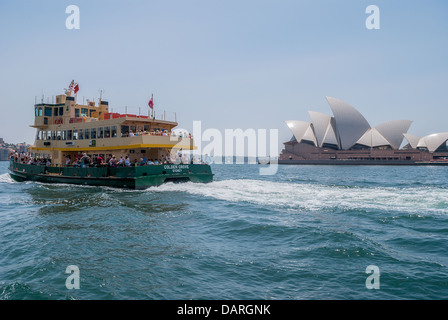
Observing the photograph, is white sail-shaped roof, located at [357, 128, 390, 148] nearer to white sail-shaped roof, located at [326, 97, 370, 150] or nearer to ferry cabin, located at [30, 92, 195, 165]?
white sail-shaped roof, located at [326, 97, 370, 150]

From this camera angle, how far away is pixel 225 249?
9719mm

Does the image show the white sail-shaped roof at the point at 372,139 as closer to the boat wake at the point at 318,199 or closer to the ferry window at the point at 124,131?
the boat wake at the point at 318,199

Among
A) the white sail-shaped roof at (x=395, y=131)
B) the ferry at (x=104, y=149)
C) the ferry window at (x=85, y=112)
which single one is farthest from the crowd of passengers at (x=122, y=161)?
the white sail-shaped roof at (x=395, y=131)

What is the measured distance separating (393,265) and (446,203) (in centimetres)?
1140

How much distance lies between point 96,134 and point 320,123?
323ft

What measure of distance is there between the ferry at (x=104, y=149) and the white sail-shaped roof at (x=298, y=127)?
331 feet

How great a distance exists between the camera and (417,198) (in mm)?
18906

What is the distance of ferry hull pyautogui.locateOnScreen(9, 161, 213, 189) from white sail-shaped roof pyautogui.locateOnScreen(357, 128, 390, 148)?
329ft

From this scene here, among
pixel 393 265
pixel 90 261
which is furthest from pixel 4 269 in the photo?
pixel 393 265

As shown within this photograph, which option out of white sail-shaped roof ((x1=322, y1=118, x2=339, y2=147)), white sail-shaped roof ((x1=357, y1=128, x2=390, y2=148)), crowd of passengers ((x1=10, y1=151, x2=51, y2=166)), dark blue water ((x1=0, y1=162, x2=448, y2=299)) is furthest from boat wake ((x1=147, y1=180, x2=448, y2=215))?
white sail-shaped roof ((x1=357, y1=128, x2=390, y2=148))

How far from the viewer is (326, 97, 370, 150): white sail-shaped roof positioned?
105125 mm

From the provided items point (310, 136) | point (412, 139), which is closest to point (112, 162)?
point (310, 136)

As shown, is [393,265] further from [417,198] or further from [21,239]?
[417,198]

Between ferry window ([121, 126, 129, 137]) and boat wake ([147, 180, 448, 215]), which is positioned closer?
boat wake ([147, 180, 448, 215])
